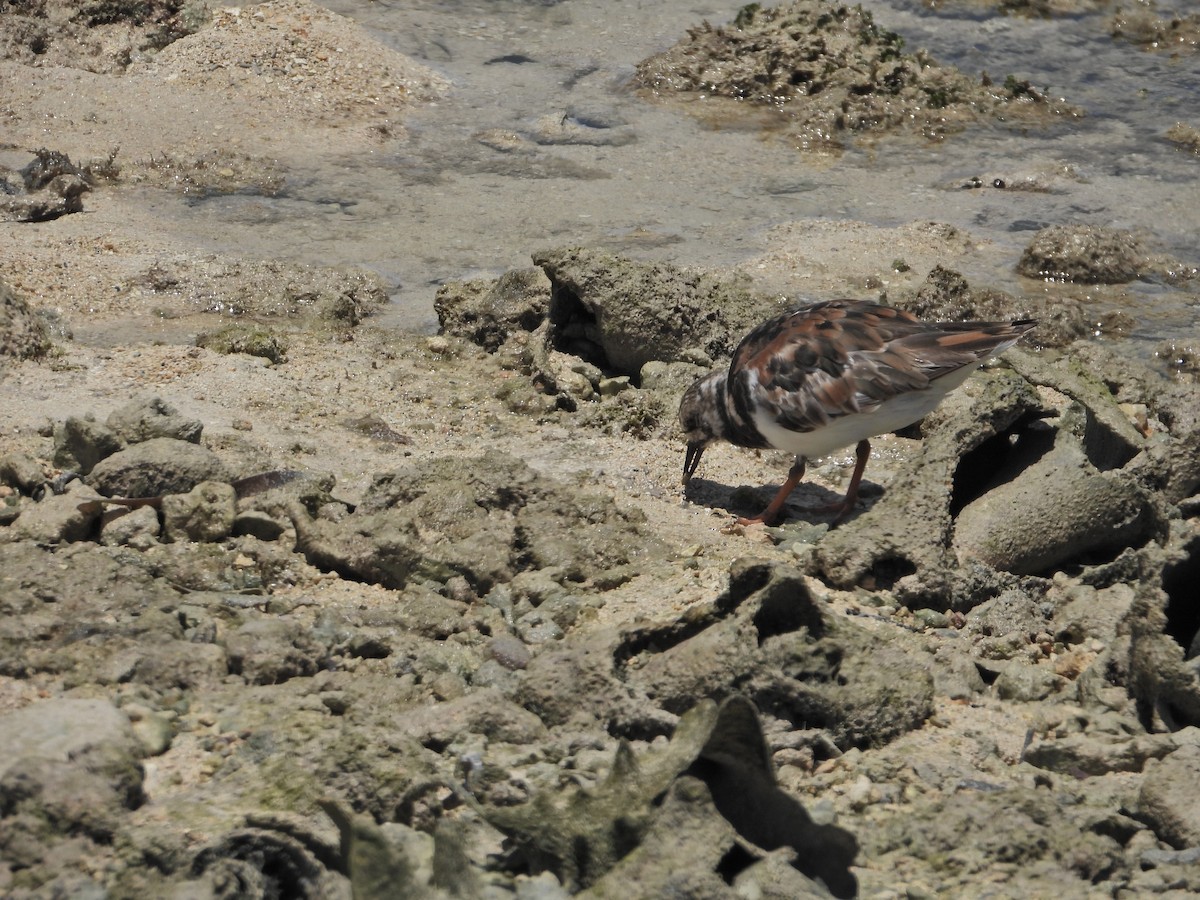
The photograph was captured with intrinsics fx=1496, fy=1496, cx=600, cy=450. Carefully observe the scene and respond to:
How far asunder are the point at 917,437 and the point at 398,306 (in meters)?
3.20

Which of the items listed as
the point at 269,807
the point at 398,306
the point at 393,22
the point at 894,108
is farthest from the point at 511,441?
the point at 393,22

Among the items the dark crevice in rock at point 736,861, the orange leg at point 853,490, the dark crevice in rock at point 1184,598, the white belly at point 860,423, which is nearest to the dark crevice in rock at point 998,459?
the white belly at point 860,423

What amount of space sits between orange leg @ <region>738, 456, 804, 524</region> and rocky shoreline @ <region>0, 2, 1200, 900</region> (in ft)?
0.43

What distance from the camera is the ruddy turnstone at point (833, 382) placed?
21.8ft

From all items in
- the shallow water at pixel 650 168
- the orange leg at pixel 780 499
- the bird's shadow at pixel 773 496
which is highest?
the shallow water at pixel 650 168

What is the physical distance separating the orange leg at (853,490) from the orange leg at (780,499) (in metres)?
0.23

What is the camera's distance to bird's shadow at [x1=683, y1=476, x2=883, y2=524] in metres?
6.94

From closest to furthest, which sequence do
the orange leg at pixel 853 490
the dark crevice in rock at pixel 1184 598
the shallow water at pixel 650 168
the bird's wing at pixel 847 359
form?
1. the dark crevice in rock at pixel 1184 598
2. the bird's wing at pixel 847 359
3. the orange leg at pixel 853 490
4. the shallow water at pixel 650 168

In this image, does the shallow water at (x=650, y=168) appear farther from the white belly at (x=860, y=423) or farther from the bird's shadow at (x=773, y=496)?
the white belly at (x=860, y=423)

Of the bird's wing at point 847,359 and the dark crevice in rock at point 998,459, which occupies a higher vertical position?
the bird's wing at point 847,359

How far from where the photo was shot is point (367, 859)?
332cm

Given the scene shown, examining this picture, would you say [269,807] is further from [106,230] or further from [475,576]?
[106,230]

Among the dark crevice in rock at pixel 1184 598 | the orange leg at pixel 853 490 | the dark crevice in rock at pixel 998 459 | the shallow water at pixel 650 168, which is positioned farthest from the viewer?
the shallow water at pixel 650 168

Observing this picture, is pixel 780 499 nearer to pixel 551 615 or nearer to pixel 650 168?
pixel 551 615
